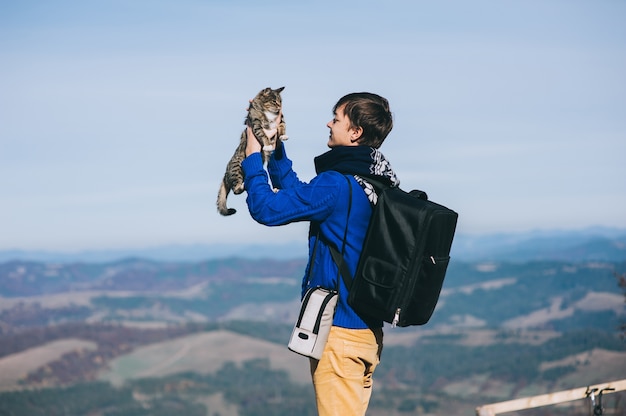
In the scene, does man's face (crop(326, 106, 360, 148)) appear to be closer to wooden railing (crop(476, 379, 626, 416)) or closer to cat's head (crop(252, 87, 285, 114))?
cat's head (crop(252, 87, 285, 114))

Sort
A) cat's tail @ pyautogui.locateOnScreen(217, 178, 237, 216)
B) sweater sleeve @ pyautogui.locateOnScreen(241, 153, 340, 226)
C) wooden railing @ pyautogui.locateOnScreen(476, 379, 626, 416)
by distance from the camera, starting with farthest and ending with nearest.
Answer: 1. wooden railing @ pyautogui.locateOnScreen(476, 379, 626, 416)
2. cat's tail @ pyautogui.locateOnScreen(217, 178, 237, 216)
3. sweater sleeve @ pyautogui.locateOnScreen(241, 153, 340, 226)

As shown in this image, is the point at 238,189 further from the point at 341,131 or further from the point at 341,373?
the point at 341,373

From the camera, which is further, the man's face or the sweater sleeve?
the man's face

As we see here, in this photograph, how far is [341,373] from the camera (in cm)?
437

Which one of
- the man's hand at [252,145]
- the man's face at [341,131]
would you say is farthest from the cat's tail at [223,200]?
the man's face at [341,131]

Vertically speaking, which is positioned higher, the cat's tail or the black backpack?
the cat's tail

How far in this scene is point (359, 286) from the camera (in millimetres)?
4348

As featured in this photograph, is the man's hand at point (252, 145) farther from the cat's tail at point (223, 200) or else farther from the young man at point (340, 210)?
the cat's tail at point (223, 200)

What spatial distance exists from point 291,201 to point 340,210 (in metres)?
0.28

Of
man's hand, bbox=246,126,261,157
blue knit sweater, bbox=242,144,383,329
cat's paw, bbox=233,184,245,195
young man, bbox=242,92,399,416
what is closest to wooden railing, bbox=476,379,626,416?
young man, bbox=242,92,399,416

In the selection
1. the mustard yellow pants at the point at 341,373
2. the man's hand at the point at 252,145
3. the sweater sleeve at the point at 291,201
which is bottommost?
the mustard yellow pants at the point at 341,373

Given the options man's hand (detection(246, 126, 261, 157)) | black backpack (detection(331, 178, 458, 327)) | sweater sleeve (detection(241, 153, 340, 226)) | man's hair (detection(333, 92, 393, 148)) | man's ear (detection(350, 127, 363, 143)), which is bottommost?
black backpack (detection(331, 178, 458, 327))

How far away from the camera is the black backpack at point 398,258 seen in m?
4.29

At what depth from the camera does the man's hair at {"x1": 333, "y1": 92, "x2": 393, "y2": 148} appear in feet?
14.7
